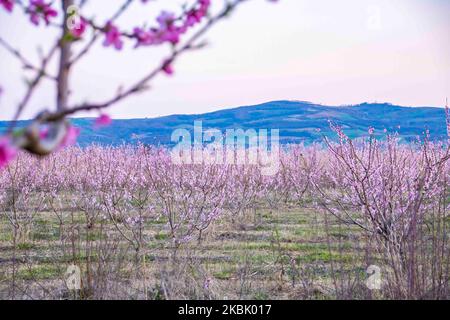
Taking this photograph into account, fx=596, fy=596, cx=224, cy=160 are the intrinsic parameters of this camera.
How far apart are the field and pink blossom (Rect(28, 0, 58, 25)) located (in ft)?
7.84

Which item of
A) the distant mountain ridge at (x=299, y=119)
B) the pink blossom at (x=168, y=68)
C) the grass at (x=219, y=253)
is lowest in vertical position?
the grass at (x=219, y=253)

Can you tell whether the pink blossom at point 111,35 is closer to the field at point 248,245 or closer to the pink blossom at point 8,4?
the pink blossom at point 8,4

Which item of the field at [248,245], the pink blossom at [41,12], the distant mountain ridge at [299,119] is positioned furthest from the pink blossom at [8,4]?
the distant mountain ridge at [299,119]

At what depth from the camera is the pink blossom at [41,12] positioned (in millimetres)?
2191

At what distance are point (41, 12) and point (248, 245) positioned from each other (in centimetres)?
647

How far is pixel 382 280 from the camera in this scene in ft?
15.2

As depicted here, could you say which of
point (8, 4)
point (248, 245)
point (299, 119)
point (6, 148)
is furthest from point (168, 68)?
point (299, 119)

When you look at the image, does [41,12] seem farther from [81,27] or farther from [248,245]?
[248,245]

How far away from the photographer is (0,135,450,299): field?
14.3 feet

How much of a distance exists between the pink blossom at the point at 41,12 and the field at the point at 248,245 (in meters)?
2.39
